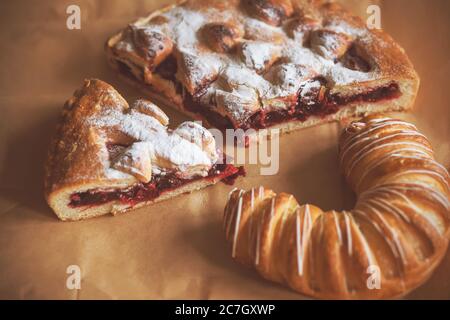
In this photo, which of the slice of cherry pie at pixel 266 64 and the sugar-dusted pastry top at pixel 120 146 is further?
the slice of cherry pie at pixel 266 64

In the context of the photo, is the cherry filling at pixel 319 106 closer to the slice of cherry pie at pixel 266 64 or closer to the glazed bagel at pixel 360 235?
the slice of cherry pie at pixel 266 64

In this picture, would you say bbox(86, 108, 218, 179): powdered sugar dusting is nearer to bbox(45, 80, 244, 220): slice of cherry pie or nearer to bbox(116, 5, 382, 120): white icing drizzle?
bbox(45, 80, 244, 220): slice of cherry pie

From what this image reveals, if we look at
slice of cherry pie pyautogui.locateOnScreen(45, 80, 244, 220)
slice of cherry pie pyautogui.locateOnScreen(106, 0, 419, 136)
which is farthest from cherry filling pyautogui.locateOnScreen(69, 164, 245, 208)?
slice of cherry pie pyautogui.locateOnScreen(106, 0, 419, 136)

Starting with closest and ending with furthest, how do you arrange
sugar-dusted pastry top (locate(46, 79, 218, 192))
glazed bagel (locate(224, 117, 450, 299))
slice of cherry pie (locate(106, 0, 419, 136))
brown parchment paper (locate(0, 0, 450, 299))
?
glazed bagel (locate(224, 117, 450, 299))
brown parchment paper (locate(0, 0, 450, 299))
sugar-dusted pastry top (locate(46, 79, 218, 192))
slice of cherry pie (locate(106, 0, 419, 136))

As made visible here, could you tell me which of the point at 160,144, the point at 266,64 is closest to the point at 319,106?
the point at 266,64

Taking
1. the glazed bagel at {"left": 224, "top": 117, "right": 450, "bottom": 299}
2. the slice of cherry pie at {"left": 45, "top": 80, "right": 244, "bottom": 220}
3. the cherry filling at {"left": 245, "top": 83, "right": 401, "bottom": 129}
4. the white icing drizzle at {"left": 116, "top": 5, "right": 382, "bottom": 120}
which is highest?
the white icing drizzle at {"left": 116, "top": 5, "right": 382, "bottom": 120}

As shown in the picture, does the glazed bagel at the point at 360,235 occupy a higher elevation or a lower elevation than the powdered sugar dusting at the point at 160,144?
lower

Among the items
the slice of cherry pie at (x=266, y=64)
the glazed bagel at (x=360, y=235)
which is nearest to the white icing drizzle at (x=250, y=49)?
the slice of cherry pie at (x=266, y=64)
